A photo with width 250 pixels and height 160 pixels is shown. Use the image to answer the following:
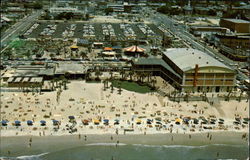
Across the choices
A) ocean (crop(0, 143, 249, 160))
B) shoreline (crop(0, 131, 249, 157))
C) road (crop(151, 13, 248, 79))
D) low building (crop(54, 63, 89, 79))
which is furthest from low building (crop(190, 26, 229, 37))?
ocean (crop(0, 143, 249, 160))

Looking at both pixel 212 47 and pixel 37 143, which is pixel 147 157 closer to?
pixel 37 143

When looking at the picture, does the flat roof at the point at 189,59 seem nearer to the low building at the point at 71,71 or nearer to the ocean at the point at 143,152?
the low building at the point at 71,71

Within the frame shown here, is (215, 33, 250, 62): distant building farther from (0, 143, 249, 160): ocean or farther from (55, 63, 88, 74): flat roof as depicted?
(0, 143, 249, 160): ocean

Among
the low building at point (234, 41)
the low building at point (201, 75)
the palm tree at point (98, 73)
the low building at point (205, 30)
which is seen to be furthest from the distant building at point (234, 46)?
the palm tree at point (98, 73)

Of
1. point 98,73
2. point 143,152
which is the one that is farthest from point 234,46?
point 143,152

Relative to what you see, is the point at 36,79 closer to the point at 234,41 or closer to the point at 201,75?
the point at 201,75

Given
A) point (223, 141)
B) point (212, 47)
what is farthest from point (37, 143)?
point (212, 47)
